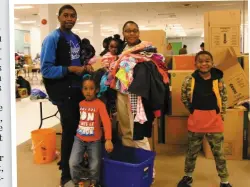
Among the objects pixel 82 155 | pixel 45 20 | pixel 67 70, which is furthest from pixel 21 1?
pixel 45 20

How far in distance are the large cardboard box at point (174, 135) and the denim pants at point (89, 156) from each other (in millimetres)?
1096

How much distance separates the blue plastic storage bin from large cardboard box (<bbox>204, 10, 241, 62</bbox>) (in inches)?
47.1

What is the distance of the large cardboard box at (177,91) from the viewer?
2.70 meters

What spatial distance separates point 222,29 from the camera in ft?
8.30

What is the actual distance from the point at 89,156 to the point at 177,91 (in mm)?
1188

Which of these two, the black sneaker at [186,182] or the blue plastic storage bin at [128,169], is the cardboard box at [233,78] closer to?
the black sneaker at [186,182]

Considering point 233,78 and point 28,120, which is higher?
point 233,78

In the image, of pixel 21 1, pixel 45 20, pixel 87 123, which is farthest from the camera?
pixel 45 20

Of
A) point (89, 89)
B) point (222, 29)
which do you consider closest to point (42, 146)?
point (89, 89)

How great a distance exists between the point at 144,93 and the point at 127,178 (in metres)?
0.51

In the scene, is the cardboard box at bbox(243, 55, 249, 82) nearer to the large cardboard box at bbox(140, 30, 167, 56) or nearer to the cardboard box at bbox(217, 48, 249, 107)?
the cardboard box at bbox(217, 48, 249, 107)

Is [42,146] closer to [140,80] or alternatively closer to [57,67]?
[57,67]

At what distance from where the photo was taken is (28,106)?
17.0 ft

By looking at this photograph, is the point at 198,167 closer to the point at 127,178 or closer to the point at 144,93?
the point at 127,178
